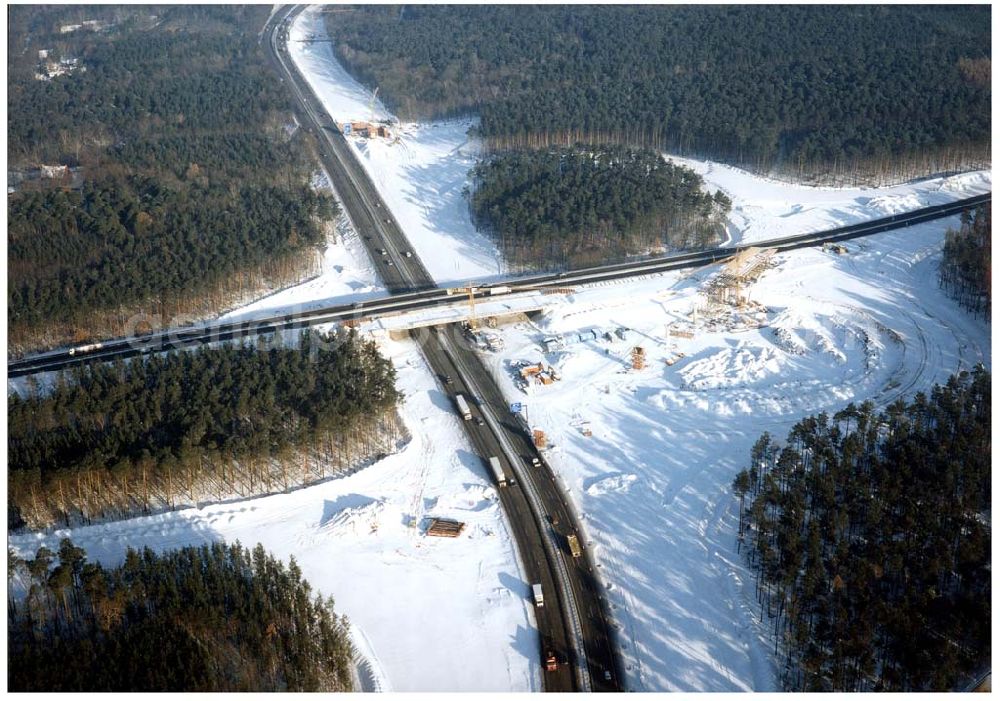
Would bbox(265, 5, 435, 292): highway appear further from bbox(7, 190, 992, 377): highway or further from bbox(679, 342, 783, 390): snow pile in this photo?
bbox(679, 342, 783, 390): snow pile

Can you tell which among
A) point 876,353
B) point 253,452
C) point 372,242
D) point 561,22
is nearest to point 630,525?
point 253,452

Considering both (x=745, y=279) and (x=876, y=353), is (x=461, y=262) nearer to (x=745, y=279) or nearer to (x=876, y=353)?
(x=745, y=279)

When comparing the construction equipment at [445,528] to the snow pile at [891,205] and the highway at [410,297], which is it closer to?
the highway at [410,297]

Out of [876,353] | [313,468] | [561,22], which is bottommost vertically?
[313,468]

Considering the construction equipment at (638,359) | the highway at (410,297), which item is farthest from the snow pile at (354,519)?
the highway at (410,297)

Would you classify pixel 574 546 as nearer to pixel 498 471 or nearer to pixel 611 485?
pixel 611 485

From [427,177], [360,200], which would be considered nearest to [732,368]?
[360,200]

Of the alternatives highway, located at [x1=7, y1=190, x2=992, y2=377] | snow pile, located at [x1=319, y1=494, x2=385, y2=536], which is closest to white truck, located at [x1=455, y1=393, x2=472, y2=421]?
snow pile, located at [x1=319, y1=494, x2=385, y2=536]
